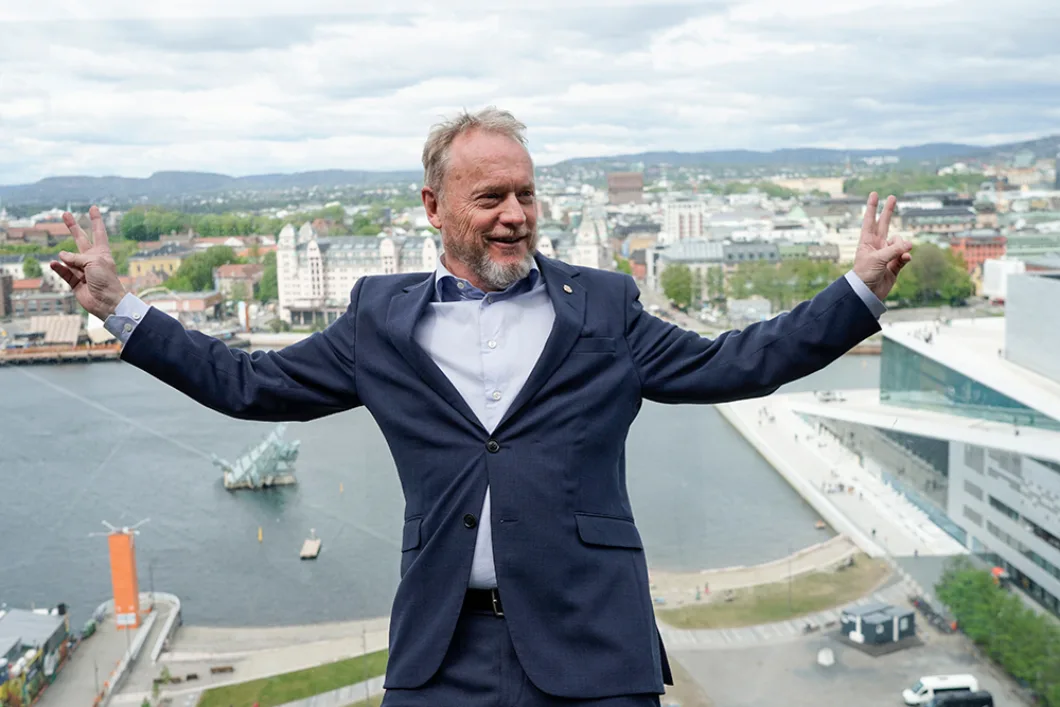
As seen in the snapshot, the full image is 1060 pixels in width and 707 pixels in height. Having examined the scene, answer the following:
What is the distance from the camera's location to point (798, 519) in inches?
332

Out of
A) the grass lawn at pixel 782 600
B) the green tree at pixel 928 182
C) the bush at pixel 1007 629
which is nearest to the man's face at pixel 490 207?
the bush at pixel 1007 629

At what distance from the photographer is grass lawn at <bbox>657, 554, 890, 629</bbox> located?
614 cm

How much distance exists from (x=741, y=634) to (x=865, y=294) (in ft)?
18.0

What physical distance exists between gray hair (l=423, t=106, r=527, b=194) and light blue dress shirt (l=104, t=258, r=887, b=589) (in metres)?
0.06

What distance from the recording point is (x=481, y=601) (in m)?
0.69

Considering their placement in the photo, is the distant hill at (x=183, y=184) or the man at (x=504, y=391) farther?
the distant hill at (x=183, y=184)

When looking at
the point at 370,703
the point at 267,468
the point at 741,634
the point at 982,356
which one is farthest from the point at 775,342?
the point at 267,468

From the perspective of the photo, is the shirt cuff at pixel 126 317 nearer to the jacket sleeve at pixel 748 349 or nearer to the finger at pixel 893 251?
the jacket sleeve at pixel 748 349

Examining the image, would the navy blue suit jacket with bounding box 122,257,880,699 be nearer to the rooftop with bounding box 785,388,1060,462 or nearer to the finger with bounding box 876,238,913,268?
the finger with bounding box 876,238,913,268

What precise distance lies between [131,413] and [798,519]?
5442 millimetres

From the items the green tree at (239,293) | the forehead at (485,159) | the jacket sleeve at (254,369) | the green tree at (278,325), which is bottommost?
the green tree at (278,325)

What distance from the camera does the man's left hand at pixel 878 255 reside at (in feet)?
2.22

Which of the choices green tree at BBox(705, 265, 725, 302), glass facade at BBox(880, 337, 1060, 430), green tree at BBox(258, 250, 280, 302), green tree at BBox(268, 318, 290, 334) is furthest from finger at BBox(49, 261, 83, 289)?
green tree at BBox(705, 265, 725, 302)

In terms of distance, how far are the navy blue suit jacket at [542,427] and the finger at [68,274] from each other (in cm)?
5
